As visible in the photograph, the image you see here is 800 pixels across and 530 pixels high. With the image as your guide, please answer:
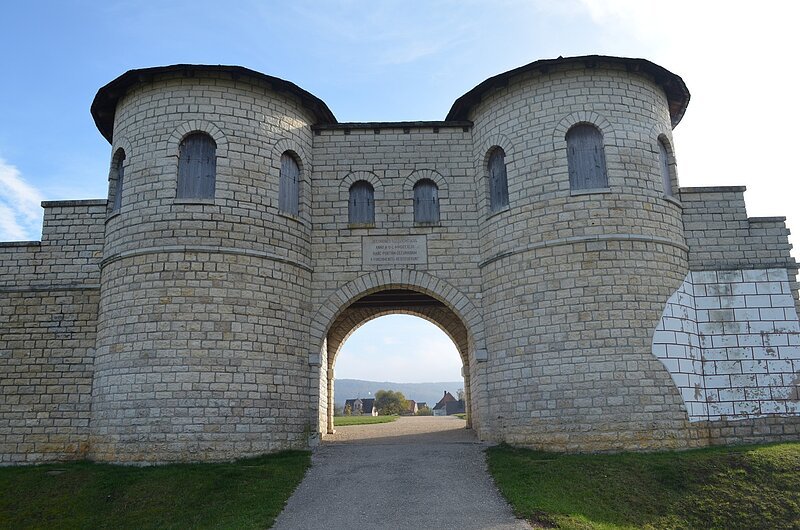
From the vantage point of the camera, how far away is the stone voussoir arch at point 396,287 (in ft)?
49.5

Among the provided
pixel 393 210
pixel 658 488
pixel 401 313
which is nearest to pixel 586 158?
pixel 393 210

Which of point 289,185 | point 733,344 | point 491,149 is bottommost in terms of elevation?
point 733,344

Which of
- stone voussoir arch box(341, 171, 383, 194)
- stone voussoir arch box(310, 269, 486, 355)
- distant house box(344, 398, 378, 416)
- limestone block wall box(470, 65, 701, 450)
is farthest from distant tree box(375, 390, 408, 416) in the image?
limestone block wall box(470, 65, 701, 450)

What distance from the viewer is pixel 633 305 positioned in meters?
13.5

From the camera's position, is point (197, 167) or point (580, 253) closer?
point (580, 253)

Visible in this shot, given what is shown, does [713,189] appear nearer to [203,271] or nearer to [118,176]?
[203,271]

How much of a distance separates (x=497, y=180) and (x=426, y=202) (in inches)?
71.3

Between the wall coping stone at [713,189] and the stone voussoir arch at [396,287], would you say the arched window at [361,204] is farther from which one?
the wall coping stone at [713,189]

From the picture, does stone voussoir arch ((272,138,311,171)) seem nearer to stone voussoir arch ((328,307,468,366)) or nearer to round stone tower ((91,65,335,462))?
round stone tower ((91,65,335,462))

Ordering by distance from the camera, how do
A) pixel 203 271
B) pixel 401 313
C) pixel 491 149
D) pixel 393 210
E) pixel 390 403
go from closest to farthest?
1. pixel 203 271
2. pixel 491 149
3. pixel 393 210
4. pixel 401 313
5. pixel 390 403

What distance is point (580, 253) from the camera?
13781 mm

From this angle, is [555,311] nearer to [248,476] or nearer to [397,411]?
[248,476]

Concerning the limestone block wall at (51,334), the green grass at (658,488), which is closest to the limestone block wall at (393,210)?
the green grass at (658,488)

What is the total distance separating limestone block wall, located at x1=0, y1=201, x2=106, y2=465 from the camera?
14.4 metres
